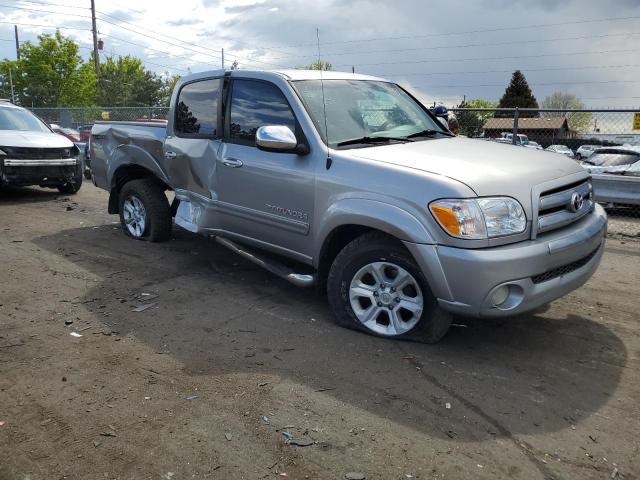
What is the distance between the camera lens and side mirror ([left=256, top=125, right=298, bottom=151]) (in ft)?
13.6

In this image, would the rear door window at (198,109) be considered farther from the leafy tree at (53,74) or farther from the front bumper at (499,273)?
the leafy tree at (53,74)

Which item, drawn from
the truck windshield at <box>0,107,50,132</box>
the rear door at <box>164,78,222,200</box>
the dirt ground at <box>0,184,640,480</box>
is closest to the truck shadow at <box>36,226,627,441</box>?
the dirt ground at <box>0,184,640,480</box>

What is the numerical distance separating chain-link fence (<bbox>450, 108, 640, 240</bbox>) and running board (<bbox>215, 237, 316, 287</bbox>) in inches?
203

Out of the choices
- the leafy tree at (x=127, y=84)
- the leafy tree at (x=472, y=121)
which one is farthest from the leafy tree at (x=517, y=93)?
the leafy tree at (x=472, y=121)

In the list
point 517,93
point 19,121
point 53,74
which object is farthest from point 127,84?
point 19,121

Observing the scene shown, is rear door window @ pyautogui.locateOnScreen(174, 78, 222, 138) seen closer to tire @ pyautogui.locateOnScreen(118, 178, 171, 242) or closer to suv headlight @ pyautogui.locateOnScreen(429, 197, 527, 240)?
tire @ pyautogui.locateOnScreen(118, 178, 171, 242)

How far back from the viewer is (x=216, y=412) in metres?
3.07

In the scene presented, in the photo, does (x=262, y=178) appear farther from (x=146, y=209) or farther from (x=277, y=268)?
(x=146, y=209)

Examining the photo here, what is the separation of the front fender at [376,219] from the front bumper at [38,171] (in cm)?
737

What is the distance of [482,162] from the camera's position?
3.79 meters

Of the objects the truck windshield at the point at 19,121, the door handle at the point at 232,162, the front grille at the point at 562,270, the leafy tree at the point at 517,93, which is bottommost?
the front grille at the point at 562,270

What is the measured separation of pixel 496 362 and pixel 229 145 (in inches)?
113

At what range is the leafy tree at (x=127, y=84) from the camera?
57.6 meters

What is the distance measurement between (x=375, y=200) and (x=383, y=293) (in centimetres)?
65
